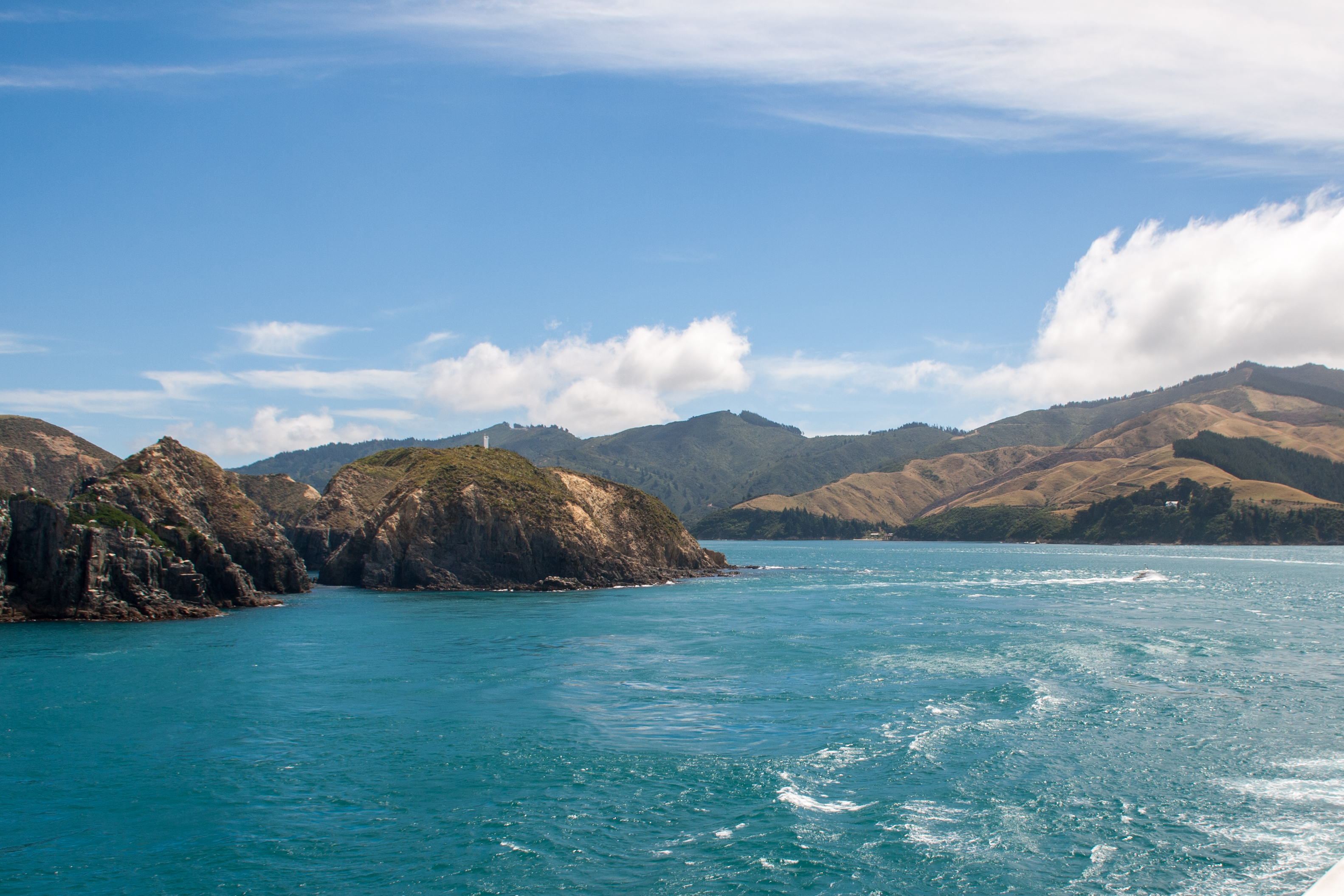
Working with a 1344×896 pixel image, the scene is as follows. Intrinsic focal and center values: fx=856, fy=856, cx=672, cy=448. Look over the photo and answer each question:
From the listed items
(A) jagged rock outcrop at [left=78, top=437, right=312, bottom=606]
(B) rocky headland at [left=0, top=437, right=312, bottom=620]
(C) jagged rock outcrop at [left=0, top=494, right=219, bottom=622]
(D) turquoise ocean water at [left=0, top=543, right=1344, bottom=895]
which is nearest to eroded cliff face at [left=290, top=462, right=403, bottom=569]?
(A) jagged rock outcrop at [left=78, top=437, right=312, bottom=606]

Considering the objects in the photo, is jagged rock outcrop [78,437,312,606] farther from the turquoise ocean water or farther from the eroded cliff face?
the eroded cliff face

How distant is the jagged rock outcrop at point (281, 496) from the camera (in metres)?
176

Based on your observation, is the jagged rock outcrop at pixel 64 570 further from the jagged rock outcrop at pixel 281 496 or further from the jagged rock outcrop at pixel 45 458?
the jagged rock outcrop at pixel 281 496

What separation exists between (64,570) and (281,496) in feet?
400

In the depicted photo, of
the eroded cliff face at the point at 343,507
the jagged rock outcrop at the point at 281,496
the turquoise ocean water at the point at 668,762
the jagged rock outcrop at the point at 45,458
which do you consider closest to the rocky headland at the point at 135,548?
the turquoise ocean water at the point at 668,762

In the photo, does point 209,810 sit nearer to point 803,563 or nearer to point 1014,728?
point 1014,728

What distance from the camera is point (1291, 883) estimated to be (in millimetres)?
20438

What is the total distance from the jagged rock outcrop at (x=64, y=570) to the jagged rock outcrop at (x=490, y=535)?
111 feet

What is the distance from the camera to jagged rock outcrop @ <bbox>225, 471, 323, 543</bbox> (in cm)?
17650

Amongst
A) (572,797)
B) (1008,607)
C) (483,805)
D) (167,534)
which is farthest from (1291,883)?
(167,534)

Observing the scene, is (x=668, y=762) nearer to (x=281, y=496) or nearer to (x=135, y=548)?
(x=135, y=548)

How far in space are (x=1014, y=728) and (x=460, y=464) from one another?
88.6 metres

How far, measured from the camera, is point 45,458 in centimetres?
16088

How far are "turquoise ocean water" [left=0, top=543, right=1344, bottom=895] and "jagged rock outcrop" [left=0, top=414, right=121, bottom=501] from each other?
362 feet
